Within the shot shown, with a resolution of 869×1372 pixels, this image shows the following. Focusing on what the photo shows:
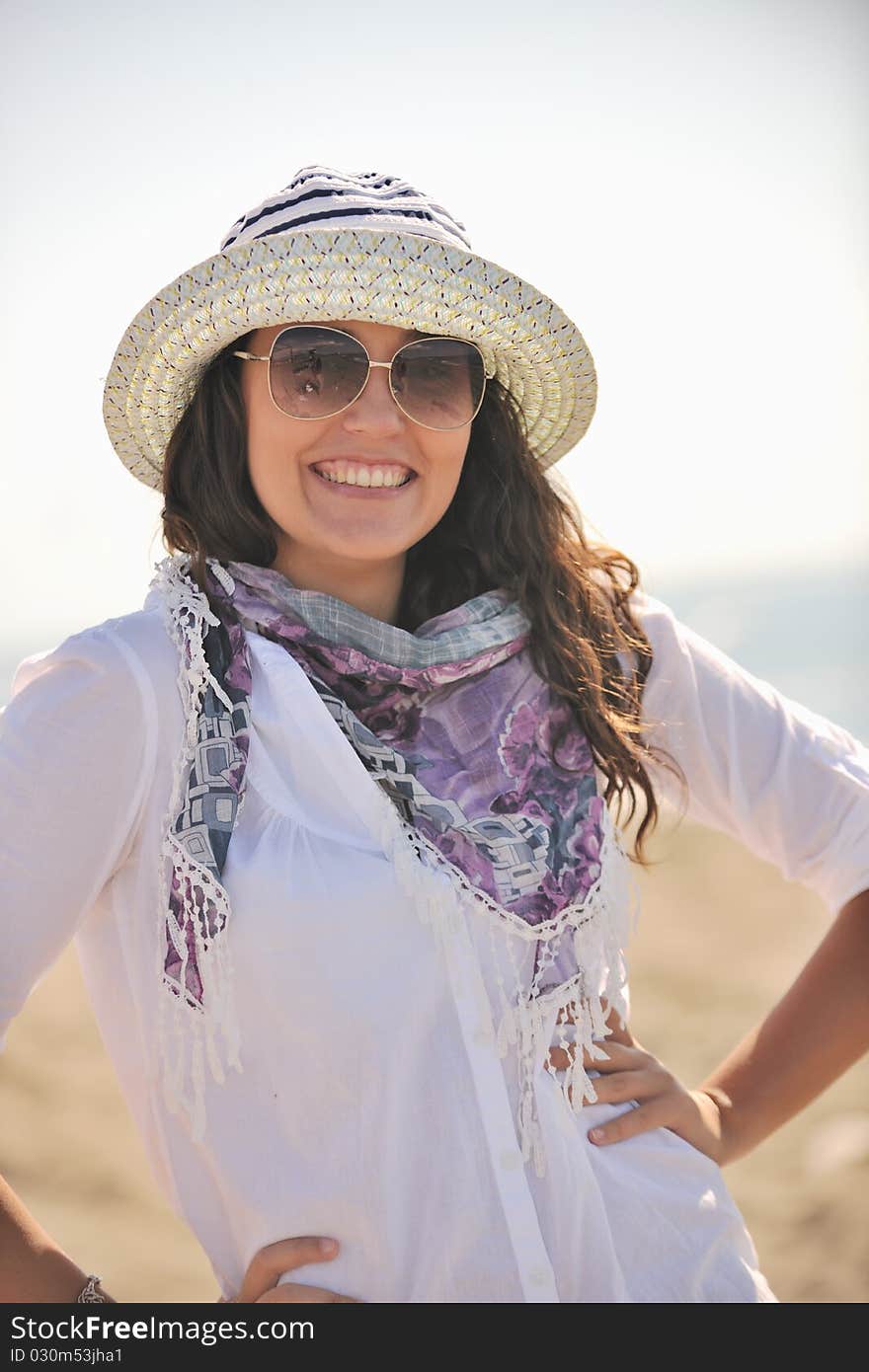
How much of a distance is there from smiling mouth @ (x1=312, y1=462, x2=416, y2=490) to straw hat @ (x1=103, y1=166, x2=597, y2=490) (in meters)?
0.23

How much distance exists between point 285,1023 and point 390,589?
896 millimetres

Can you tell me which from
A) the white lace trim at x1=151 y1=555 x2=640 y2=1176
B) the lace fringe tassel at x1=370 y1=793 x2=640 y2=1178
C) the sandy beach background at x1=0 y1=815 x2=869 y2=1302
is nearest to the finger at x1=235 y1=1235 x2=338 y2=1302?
the white lace trim at x1=151 y1=555 x2=640 y2=1176

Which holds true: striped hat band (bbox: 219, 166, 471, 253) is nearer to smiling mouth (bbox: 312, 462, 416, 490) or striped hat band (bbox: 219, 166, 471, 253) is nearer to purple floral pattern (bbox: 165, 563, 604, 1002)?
smiling mouth (bbox: 312, 462, 416, 490)

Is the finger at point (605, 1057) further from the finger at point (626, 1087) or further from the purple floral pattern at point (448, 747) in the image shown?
the purple floral pattern at point (448, 747)

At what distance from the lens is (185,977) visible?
193 cm

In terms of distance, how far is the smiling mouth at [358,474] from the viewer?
2.21m

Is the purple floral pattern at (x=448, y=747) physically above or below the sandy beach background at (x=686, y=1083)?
above

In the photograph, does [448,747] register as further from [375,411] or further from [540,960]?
[375,411]

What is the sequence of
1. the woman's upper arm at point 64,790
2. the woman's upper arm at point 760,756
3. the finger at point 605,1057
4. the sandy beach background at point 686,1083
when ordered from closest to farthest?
1. the woman's upper arm at point 64,790
2. the finger at point 605,1057
3. the woman's upper arm at point 760,756
4. the sandy beach background at point 686,1083

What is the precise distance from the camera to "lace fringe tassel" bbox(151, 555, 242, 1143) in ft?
6.27

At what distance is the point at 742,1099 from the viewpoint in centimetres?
254

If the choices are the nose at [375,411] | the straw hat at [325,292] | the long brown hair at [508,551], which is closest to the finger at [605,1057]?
the long brown hair at [508,551]

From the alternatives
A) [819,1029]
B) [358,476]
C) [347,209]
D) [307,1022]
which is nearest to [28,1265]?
[307,1022]

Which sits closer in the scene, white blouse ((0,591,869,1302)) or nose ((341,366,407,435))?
white blouse ((0,591,869,1302))
